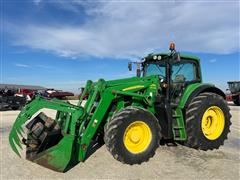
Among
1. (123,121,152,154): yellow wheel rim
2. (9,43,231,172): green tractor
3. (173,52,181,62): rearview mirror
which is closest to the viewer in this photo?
(9,43,231,172): green tractor

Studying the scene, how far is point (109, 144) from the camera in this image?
448cm

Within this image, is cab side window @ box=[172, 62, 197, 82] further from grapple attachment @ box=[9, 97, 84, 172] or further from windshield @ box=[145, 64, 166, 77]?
grapple attachment @ box=[9, 97, 84, 172]

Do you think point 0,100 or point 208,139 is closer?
point 208,139

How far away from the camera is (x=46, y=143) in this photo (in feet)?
15.1

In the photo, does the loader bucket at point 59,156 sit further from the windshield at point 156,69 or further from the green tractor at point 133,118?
the windshield at point 156,69

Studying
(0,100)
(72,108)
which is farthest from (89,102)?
(0,100)

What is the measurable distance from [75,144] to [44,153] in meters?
0.58

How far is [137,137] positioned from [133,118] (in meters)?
0.45

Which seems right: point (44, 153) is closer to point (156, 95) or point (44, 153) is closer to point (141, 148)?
point (141, 148)

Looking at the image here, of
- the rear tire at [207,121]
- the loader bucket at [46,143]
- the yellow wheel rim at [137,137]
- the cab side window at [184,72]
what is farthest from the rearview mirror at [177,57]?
the loader bucket at [46,143]

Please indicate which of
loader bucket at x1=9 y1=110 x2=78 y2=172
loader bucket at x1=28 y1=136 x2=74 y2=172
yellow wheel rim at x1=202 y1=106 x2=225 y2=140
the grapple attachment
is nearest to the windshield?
yellow wheel rim at x1=202 y1=106 x2=225 y2=140

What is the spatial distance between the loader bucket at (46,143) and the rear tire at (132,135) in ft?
2.52

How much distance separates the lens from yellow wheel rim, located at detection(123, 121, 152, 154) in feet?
15.7

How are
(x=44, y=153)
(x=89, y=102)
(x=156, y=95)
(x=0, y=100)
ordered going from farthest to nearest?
(x=0, y=100), (x=156, y=95), (x=89, y=102), (x=44, y=153)
